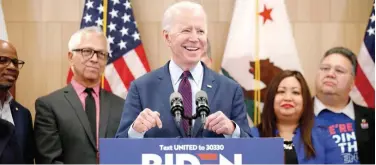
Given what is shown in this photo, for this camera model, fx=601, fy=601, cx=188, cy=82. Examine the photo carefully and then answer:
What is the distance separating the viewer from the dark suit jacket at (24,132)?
155 inches

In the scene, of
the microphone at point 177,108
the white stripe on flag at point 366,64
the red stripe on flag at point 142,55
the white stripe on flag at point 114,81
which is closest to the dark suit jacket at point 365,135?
the white stripe on flag at point 366,64

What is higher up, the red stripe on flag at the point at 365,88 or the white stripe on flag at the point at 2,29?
the white stripe on flag at the point at 2,29

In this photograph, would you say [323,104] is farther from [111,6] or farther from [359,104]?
[111,6]

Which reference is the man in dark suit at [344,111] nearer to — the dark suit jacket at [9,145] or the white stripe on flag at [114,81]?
the white stripe on flag at [114,81]

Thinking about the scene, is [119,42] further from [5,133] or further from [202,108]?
[202,108]

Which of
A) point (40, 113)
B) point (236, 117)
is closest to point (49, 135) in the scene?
point (40, 113)

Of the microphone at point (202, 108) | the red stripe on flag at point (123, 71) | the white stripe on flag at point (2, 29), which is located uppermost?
the white stripe on flag at point (2, 29)

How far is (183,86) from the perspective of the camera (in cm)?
306

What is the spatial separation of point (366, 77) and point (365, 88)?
102mm

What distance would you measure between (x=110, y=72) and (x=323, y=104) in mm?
1964

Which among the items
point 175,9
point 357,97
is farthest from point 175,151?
point 357,97

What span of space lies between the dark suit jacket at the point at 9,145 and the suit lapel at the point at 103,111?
1.84ft

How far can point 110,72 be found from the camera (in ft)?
18.4

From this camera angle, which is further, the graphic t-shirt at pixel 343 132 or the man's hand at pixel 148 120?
the graphic t-shirt at pixel 343 132
